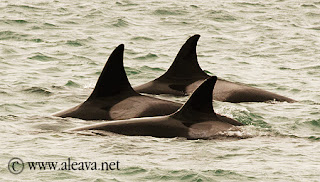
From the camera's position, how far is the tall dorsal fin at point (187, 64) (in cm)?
1827

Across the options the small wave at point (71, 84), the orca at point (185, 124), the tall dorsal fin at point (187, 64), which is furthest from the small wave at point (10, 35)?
the orca at point (185, 124)

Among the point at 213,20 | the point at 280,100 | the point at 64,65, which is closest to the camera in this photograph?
the point at 280,100

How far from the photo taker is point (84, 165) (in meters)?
11.6

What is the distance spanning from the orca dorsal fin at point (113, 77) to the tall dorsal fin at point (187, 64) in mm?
3277

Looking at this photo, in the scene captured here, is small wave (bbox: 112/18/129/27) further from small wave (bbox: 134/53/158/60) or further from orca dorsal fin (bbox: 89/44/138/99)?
orca dorsal fin (bbox: 89/44/138/99)

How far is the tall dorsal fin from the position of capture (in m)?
18.3

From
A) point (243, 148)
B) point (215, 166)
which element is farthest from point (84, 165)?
point (243, 148)

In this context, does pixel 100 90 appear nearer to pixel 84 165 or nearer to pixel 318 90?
pixel 84 165

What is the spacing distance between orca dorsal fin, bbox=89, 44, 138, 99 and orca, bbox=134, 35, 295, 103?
3.28 metres

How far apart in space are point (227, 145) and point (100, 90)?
3.22m

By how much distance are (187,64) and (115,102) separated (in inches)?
143

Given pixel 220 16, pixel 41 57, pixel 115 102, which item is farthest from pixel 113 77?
→ pixel 220 16

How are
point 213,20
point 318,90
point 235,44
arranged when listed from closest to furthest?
point 318,90 < point 235,44 < point 213,20

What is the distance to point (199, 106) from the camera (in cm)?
1345
